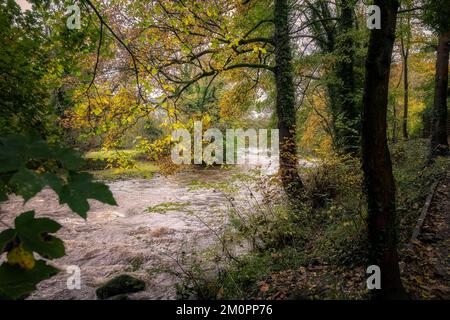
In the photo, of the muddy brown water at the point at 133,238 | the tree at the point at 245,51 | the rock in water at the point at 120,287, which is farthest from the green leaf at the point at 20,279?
the tree at the point at 245,51

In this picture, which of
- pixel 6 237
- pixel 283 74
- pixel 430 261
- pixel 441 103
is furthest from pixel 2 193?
pixel 441 103

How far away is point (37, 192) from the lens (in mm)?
1078

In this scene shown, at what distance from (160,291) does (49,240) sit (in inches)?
206

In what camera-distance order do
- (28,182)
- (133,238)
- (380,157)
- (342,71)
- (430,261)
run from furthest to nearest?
(342,71)
(133,238)
(430,261)
(380,157)
(28,182)

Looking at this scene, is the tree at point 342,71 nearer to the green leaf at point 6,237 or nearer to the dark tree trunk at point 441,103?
the dark tree trunk at point 441,103

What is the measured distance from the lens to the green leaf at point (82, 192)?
43.2 inches

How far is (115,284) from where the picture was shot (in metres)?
6.02

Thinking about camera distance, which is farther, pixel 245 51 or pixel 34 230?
pixel 245 51

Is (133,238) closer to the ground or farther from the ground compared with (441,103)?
closer to the ground

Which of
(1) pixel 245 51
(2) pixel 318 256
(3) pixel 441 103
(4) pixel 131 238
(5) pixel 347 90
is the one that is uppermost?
(1) pixel 245 51

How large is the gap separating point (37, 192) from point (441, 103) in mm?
13900

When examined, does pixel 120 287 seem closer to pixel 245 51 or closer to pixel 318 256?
pixel 318 256

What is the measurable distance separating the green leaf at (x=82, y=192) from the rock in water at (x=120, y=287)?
554 cm
